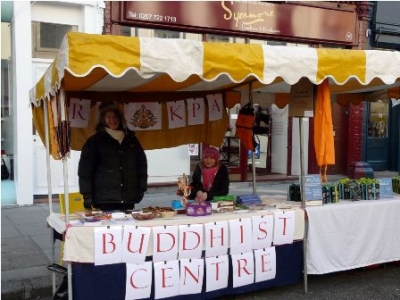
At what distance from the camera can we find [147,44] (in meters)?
3.44

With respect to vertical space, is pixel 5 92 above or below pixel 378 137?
above

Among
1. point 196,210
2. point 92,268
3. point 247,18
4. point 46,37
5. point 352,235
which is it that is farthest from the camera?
point 247,18

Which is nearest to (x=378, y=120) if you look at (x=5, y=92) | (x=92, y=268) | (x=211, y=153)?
(x=211, y=153)

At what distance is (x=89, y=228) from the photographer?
3609mm

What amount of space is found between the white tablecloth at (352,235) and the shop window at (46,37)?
591cm

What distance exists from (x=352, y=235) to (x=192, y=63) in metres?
2.44

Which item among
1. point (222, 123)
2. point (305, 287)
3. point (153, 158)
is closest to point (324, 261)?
point (305, 287)

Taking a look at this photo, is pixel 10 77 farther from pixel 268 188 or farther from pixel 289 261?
pixel 289 261

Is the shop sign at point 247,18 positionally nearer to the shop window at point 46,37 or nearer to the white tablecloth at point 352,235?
the shop window at point 46,37

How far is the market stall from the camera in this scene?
335 cm

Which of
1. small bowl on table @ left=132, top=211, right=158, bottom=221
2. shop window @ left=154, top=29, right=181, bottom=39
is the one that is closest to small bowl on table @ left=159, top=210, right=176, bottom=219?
small bowl on table @ left=132, top=211, right=158, bottom=221

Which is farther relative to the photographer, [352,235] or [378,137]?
[378,137]

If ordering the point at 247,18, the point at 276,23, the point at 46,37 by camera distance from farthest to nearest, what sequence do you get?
the point at 276,23, the point at 247,18, the point at 46,37

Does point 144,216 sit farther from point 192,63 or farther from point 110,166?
point 192,63
